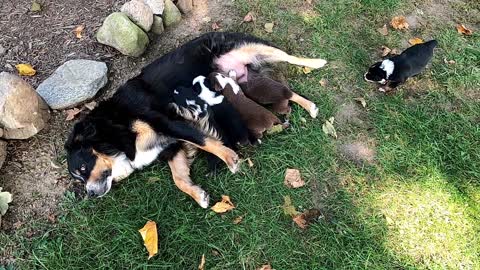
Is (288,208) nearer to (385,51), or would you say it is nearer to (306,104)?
(306,104)

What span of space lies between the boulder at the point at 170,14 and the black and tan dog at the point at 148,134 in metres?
0.69

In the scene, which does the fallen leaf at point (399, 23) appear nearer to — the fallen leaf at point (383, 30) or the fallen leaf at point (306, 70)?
the fallen leaf at point (383, 30)

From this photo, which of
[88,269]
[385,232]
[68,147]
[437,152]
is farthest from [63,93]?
[437,152]

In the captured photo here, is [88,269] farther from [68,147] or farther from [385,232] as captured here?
[385,232]

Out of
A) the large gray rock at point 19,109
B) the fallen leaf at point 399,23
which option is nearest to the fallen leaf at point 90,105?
the large gray rock at point 19,109

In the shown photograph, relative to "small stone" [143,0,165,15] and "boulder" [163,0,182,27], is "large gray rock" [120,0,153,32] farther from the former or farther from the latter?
"boulder" [163,0,182,27]

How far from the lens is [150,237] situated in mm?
3396

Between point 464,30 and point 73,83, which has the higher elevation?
point 73,83

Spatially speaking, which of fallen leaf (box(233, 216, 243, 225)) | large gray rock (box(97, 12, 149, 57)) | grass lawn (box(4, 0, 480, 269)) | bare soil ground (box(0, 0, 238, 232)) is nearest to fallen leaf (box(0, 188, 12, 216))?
bare soil ground (box(0, 0, 238, 232))

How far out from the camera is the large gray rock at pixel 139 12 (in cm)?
434

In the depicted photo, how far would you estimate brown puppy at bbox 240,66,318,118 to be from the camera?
3.88 metres

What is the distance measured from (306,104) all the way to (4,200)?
2433 mm

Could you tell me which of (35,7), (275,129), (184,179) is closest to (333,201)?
(275,129)

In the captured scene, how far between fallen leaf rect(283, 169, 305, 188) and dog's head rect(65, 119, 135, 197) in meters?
1.21
